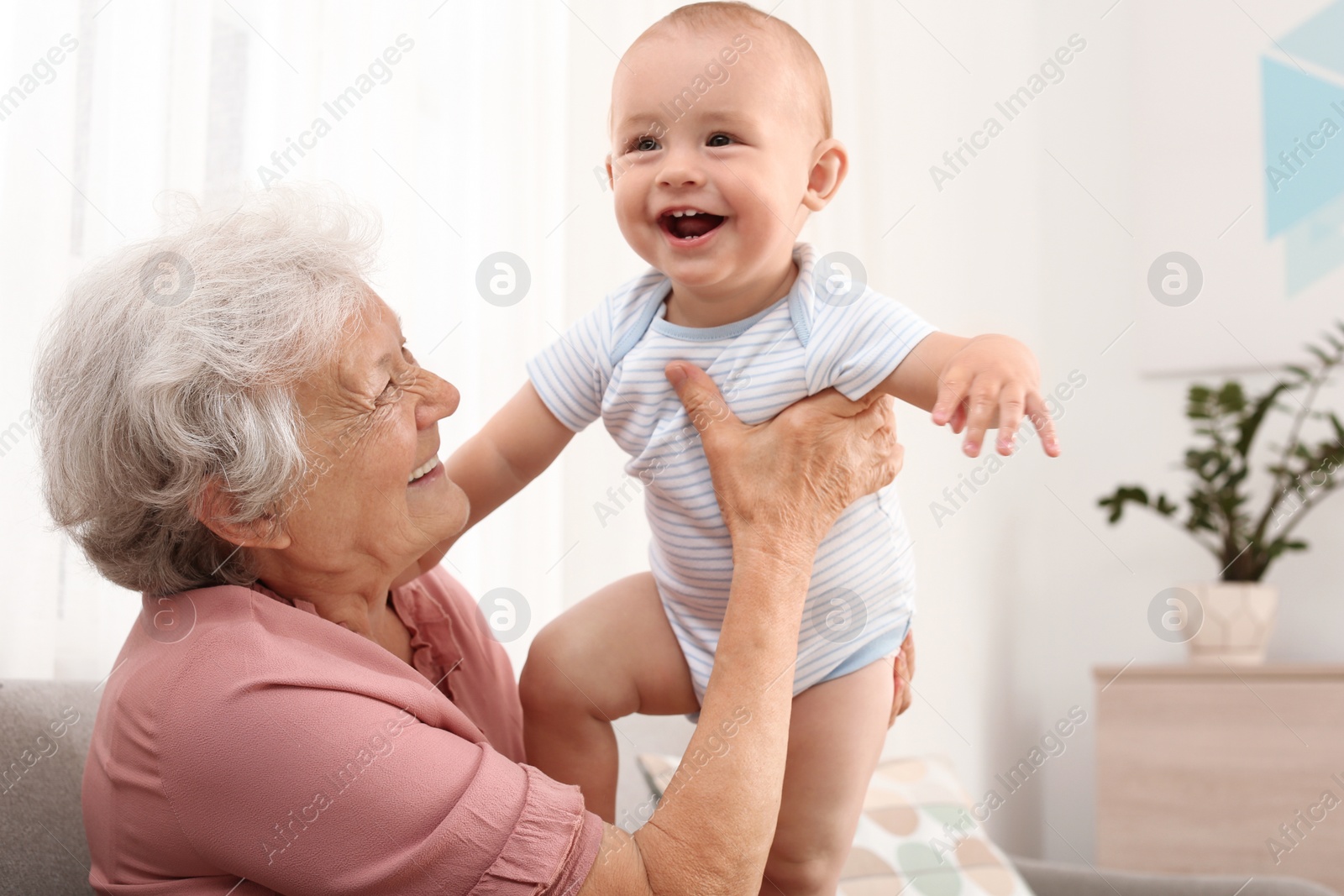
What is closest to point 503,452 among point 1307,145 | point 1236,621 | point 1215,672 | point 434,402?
point 434,402

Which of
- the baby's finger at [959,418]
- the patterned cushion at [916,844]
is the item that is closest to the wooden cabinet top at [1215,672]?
the patterned cushion at [916,844]

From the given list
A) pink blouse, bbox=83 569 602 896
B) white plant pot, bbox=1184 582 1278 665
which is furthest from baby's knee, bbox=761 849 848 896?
white plant pot, bbox=1184 582 1278 665

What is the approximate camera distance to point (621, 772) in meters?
1.98

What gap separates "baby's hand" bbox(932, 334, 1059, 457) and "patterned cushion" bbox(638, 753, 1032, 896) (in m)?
1.14

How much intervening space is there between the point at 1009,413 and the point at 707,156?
425 mm

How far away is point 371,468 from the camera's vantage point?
1.11m

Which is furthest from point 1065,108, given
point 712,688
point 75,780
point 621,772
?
point 75,780

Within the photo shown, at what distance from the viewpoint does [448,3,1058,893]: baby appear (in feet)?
3.76

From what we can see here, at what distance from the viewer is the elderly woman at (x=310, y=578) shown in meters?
0.93

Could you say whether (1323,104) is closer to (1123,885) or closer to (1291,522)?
(1291,522)

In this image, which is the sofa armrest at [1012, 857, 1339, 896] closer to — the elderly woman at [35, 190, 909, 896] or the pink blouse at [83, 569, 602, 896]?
the elderly woman at [35, 190, 909, 896]

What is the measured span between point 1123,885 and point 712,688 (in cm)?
159

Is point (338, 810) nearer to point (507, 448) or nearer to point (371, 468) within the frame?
point (371, 468)

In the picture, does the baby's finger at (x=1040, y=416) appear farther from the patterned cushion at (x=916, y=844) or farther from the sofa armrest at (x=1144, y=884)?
the sofa armrest at (x=1144, y=884)
